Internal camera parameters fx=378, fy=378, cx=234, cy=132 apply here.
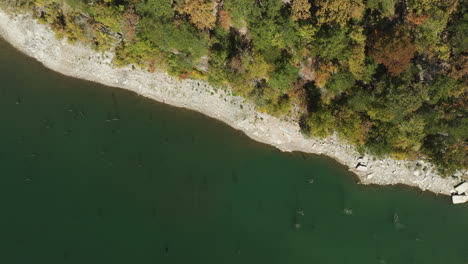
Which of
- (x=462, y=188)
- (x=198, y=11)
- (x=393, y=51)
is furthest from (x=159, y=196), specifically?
(x=462, y=188)

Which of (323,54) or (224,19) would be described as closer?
(323,54)

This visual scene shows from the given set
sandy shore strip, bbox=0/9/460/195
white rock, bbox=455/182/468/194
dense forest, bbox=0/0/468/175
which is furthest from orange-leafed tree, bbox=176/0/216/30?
white rock, bbox=455/182/468/194

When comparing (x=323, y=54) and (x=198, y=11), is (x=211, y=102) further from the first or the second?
(x=323, y=54)

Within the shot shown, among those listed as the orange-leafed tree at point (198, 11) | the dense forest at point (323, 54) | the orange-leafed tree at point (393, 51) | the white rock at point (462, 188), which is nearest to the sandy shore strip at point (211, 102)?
the white rock at point (462, 188)


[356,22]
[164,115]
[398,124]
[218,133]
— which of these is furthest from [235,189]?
[356,22]

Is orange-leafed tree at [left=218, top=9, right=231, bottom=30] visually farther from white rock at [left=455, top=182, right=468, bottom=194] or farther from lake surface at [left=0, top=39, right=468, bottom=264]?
white rock at [left=455, top=182, right=468, bottom=194]

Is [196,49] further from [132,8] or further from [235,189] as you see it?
[235,189]
